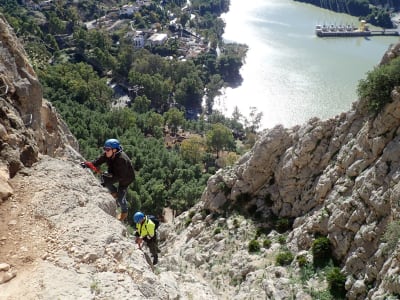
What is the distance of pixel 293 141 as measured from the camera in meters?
25.2

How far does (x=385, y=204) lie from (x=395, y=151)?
2.37m

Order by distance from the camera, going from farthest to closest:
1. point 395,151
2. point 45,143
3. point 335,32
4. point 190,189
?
point 335,32
point 190,189
point 395,151
point 45,143

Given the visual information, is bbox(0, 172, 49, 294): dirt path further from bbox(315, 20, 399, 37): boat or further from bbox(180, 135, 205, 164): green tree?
bbox(315, 20, 399, 37): boat

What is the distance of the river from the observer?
77.6 m

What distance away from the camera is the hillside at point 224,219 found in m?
9.72

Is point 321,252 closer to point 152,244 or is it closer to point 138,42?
point 152,244

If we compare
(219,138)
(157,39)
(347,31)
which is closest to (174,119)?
(219,138)

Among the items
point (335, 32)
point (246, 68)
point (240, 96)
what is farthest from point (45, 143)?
point (335, 32)

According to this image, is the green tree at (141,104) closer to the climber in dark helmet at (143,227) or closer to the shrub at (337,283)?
the shrub at (337,283)

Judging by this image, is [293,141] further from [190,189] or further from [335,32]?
[335,32]

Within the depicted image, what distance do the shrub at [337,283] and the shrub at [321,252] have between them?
1.06m

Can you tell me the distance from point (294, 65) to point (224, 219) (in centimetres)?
7419

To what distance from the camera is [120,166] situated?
Result: 12.8 meters

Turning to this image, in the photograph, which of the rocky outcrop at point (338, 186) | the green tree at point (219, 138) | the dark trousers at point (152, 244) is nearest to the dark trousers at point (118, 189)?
the dark trousers at point (152, 244)
